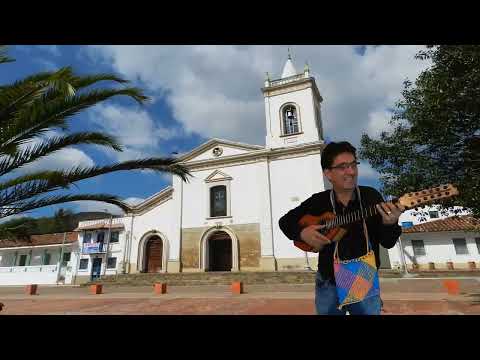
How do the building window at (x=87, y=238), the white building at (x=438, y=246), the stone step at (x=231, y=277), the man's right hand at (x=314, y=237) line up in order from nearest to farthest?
the man's right hand at (x=314, y=237)
the stone step at (x=231, y=277)
the white building at (x=438, y=246)
the building window at (x=87, y=238)

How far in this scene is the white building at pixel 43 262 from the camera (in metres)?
26.6

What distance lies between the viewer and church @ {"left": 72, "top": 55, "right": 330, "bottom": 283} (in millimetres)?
18359

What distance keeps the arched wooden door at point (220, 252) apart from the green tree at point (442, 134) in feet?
48.0

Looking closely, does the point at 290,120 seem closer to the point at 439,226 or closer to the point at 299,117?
the point at 299,117

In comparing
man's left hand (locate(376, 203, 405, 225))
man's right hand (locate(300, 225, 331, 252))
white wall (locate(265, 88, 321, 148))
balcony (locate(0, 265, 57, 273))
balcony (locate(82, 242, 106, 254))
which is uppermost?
white wall (locate(265, 88, 321, 148))

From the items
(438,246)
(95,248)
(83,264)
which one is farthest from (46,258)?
(438,246)

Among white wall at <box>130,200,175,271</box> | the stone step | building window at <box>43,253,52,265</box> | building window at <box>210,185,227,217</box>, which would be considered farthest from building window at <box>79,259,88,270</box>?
building window at <box>210,185,227,217</box>

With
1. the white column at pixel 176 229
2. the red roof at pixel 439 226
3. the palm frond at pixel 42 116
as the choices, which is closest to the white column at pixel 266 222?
the white column at pixel 176 229

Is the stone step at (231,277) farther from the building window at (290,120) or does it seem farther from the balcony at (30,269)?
the balcony at (30,269)

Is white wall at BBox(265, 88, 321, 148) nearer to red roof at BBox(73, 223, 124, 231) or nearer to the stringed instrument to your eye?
red roof at BBox(73, 223, 124, 231)

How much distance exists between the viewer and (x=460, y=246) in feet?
64.7

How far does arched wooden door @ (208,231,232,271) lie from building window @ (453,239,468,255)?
1400cm
